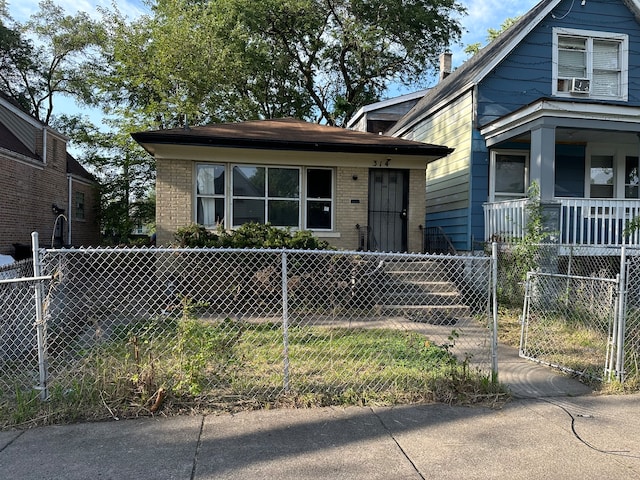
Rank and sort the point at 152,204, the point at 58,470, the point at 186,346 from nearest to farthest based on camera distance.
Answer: the point at 58,470
the point at 186,346
the point at 152,204

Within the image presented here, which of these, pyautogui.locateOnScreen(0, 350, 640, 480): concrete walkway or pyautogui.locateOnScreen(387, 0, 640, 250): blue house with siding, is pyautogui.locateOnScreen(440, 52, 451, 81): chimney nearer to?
pyautogui.locateOnScreen(387, 0, 640, 250): blue house with siding

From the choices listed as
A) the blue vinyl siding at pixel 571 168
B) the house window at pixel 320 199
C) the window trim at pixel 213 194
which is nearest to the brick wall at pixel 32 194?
the window trim at pixel 213 194

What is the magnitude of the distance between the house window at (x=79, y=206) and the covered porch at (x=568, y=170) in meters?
17.8

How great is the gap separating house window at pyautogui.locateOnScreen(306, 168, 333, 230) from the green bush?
2.23 metres

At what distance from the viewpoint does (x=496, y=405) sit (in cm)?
427

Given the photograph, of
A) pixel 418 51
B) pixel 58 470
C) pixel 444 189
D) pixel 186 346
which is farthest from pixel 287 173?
pixel 418 51

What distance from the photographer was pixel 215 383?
4473mm

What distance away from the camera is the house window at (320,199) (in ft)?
37.4

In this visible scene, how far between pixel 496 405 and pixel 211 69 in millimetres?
17544

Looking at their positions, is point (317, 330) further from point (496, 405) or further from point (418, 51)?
point (418, 51)

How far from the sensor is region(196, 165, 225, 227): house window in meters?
10.9

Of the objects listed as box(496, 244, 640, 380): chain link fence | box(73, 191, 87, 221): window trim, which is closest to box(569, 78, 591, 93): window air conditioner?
box(496, 244, 640, 380): chain link fence

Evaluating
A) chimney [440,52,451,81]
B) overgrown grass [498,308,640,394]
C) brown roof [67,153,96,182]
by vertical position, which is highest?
chimney [440,52,451,81]

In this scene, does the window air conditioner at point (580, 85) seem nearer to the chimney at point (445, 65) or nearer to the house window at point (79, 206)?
the chimney at point (445, 65)
